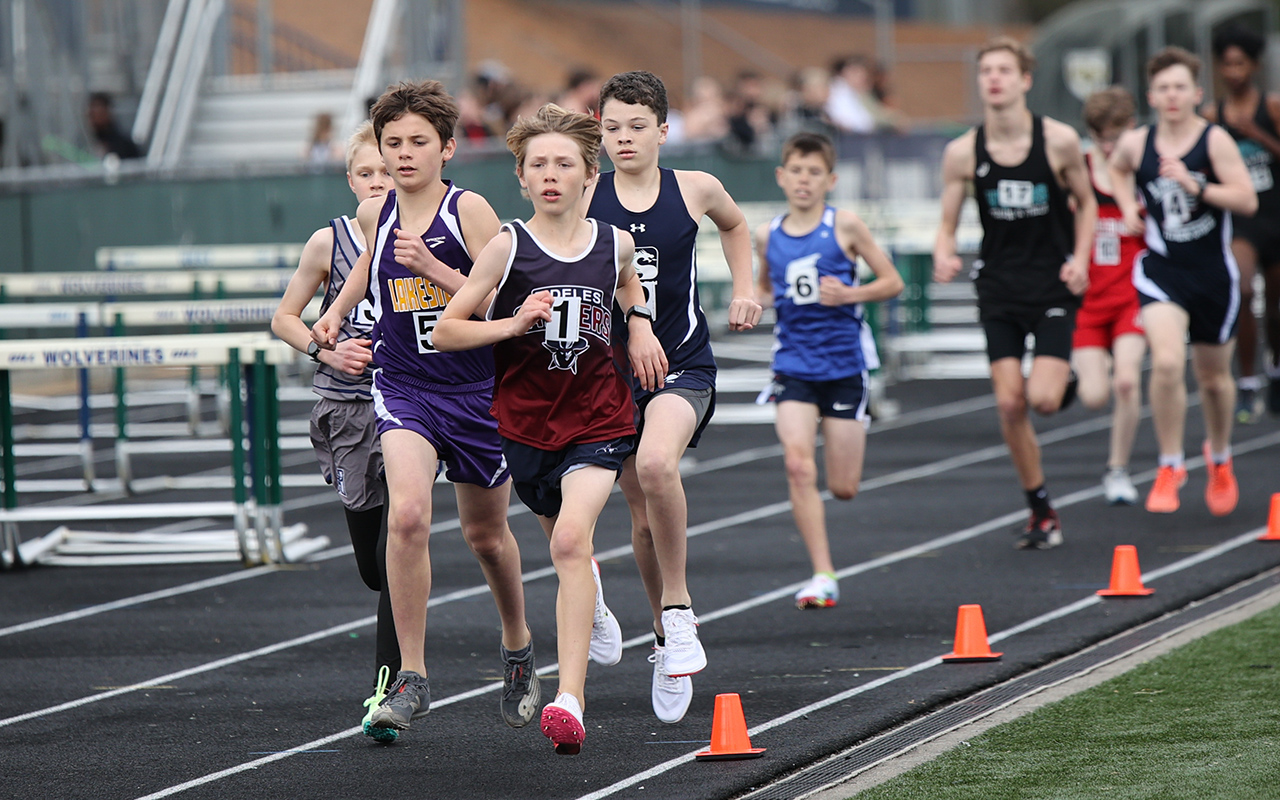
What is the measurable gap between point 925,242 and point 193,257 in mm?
6314

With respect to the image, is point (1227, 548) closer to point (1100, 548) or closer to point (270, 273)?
point (1100, 548)

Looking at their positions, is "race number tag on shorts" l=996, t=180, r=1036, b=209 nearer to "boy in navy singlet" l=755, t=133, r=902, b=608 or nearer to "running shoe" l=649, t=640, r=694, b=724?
"boy in navy singlet" l=755, t=133, r=902, b=608

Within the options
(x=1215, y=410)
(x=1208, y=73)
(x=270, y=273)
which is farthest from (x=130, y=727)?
(x=1208, y=73)

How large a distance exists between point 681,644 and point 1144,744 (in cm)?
142

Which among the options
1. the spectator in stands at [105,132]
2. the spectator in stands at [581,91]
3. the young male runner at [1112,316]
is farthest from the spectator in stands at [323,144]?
the young male runner at [1112,316]

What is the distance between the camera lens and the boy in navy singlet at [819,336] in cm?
787

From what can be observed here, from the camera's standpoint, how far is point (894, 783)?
500 centimetres

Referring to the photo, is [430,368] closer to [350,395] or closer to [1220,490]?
[350,395]

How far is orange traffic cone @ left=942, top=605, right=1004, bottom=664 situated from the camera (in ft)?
21.5

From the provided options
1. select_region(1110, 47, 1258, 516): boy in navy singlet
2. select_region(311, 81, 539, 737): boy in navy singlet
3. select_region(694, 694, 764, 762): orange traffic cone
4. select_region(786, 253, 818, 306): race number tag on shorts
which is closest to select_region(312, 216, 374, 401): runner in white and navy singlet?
select_region(311, 81, 539, 737): boy in navy singlet

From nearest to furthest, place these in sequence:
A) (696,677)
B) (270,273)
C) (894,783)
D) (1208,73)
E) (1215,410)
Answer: (894,783) < (696,677) < (1215,410) < (270,273) < (1208,73)

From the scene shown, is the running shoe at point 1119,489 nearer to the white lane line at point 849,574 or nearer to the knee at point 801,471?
the white lane line at point 849,574

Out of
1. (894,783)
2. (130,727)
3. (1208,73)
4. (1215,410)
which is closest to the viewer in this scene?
(894,783)

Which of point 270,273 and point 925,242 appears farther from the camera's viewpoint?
point 925,242
